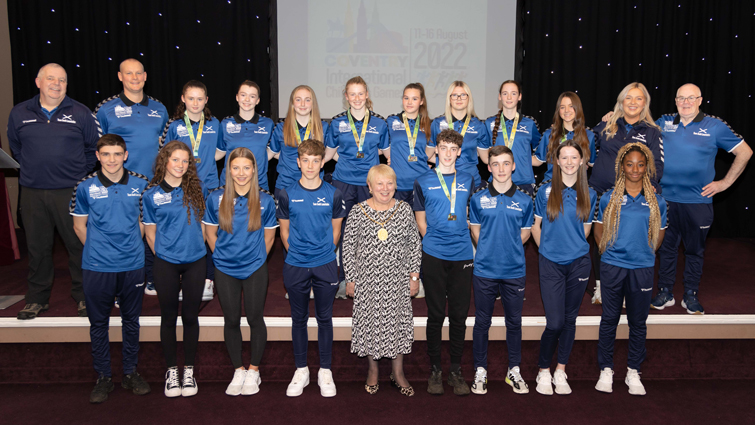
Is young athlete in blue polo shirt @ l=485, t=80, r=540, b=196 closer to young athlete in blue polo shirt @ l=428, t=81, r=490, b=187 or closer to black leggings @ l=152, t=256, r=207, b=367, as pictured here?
young athlete in blue polo shirt @ l=428, t=81, r=490, b=187

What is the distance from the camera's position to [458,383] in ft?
10.1

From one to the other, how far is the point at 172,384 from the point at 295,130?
190cm

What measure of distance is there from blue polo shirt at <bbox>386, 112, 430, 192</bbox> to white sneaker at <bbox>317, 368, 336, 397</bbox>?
1.42 meters

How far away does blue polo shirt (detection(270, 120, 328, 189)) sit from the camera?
3591mm

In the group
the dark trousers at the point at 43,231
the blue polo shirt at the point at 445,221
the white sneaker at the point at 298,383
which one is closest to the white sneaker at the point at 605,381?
the blue polo shirt at the point at 445,221

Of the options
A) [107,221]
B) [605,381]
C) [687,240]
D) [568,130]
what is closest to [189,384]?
[107,221]

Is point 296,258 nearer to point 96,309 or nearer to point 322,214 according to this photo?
point 322,214

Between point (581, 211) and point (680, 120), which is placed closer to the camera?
point (581, 211)

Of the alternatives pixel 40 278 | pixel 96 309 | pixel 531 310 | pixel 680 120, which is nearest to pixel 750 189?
pixel 680 120

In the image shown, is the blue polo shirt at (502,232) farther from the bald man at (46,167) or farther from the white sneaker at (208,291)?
the bald man at (46,167)

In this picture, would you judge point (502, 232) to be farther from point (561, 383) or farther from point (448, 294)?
point (561, 383)

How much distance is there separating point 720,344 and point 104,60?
6.91 metres

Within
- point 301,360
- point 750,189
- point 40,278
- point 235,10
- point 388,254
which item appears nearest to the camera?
point 388,254

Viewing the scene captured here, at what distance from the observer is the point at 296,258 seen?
9.74ft
